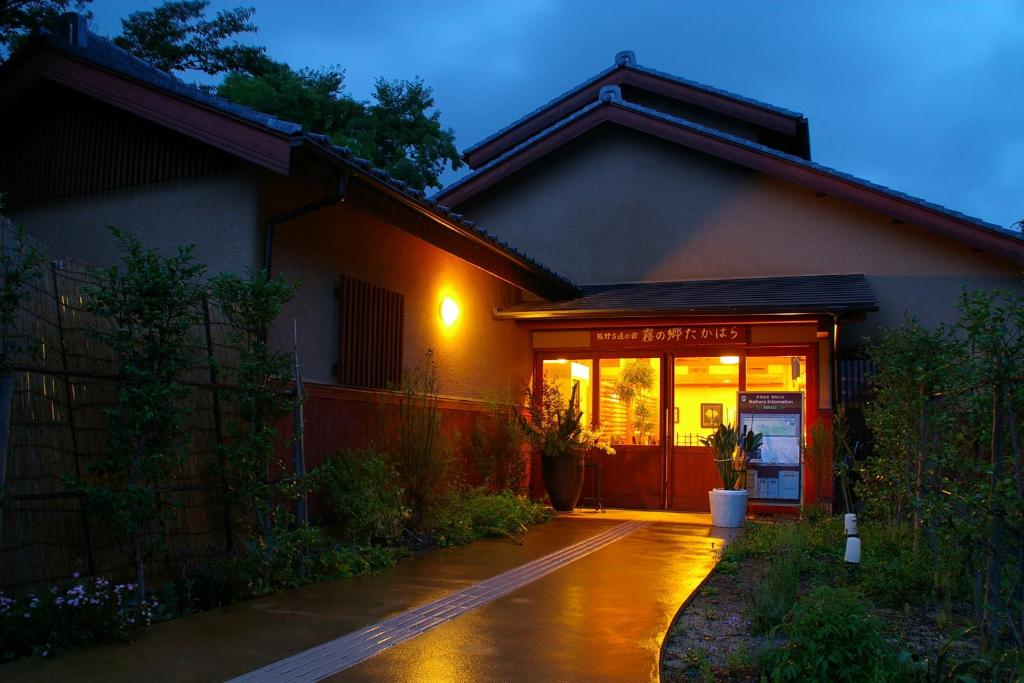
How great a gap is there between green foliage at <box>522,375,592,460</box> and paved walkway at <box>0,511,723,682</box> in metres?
3.46

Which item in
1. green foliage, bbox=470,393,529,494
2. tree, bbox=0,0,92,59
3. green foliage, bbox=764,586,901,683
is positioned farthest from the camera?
tree, bbox=0,0,92,59

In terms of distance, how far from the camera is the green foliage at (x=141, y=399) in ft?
17.0

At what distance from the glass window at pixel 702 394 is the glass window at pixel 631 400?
297mm

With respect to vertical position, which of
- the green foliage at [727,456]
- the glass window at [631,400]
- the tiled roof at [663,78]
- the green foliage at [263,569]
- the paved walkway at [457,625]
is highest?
the tiled roof at [663,78]

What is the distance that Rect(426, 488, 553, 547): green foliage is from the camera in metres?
8.82

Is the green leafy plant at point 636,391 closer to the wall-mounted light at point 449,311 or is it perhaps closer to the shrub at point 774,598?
the wall-mounted light at point 449,311

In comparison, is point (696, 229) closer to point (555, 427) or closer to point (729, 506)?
point (555, 427)

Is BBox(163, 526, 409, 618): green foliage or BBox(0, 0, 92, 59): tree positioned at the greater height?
BBox(0, 0, 92, 59): tree

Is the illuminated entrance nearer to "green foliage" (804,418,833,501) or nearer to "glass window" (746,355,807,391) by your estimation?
"glass window" (746,355,807,391)

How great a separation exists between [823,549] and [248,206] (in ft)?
19.6

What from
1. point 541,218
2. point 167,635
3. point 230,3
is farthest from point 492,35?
point 167,635

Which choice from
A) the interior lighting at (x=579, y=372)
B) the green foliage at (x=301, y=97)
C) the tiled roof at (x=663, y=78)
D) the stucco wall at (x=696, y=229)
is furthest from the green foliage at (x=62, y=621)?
the green foliage at (x=301, y=97)

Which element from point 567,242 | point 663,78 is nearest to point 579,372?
point 567,242

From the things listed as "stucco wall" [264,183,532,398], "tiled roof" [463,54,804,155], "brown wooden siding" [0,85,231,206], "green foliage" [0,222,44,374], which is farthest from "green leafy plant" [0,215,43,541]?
"tiled roof" [463,54,804,155]
